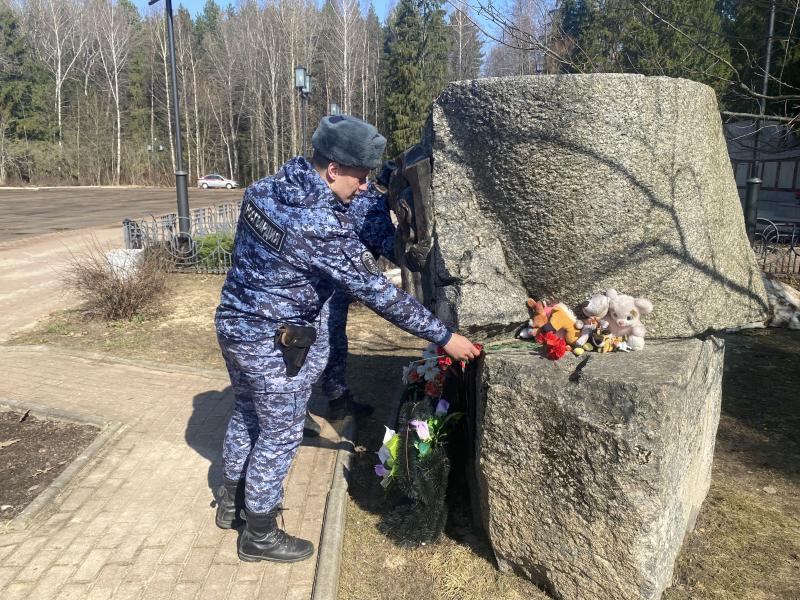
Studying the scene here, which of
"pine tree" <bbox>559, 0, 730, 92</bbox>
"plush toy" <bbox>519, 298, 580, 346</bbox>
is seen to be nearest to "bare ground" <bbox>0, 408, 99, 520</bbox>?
"plush toy" <bbox>519, 298, 580, 346</bbox>

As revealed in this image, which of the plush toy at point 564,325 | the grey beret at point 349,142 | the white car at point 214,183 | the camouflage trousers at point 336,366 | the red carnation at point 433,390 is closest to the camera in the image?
the grey beret at point 349,142

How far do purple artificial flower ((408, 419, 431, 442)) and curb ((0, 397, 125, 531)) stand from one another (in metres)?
1.90

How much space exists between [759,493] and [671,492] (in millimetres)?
1368

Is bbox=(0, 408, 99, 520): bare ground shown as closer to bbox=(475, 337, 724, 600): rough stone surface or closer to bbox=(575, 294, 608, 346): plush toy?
bbox=(475, 337, 724, 600): rough stone surface

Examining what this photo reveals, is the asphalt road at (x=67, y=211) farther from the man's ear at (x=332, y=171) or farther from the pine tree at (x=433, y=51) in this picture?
the pine tree at (x=433, y=51)

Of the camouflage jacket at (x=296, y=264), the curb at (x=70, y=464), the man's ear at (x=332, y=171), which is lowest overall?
the curb at (x=70, y=464)

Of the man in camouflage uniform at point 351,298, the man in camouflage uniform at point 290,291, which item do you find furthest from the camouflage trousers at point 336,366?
the man in camouflage uniform at point 290,291

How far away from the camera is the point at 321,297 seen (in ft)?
8.50

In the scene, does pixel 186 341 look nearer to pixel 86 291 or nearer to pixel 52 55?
pixel 86 291

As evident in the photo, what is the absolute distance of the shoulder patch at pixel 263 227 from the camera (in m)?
2.35

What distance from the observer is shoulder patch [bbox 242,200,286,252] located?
7.72 ft

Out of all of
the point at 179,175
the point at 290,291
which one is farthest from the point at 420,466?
the point at 179,175

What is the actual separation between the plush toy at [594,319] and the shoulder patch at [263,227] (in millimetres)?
1199

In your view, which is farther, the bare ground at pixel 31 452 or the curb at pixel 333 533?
the bare ground at pixel 31 452
